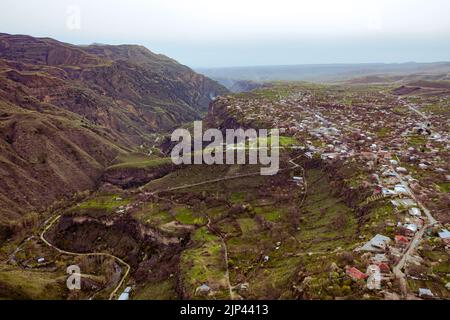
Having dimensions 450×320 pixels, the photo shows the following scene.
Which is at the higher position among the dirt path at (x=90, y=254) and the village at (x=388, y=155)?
the village at (x=388, y=155)

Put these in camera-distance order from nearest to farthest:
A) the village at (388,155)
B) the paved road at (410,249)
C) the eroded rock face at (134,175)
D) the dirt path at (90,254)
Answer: the paved road at (410,249) → the village at (388,155) → the dirt path at (90,254) → the eroded rock face at (134,175)

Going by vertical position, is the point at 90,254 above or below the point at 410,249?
below

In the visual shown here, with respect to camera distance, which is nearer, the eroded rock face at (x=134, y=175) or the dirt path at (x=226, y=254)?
the dirt path at (x=226, y=254)

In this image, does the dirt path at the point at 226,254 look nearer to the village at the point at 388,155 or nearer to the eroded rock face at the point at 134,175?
the village at the point at 388,155

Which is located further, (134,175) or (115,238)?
(134,175)

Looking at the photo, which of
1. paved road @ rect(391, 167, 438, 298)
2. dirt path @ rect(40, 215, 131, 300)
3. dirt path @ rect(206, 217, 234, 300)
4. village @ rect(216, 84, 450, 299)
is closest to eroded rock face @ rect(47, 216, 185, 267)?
dirt path @ rect(40, 215, 131, 300)

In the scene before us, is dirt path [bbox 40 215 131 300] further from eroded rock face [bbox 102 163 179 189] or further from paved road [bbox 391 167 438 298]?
paved road [bbox 391 167 438 298]

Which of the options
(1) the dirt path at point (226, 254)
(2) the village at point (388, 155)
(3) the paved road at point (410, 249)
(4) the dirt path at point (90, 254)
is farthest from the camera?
(4) the dirt path at point (90, 254)

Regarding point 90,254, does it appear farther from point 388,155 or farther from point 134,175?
point 388,155

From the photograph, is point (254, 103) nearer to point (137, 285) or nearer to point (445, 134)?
point (445, 134)

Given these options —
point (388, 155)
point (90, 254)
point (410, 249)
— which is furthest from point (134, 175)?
point (410, 249)

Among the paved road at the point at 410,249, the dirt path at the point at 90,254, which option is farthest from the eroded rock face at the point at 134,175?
the paved road at the point at 410,249

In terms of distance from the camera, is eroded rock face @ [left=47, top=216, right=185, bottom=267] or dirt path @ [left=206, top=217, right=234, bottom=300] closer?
dirt path @ [left=206, top=217, right=234, bottom=300]
